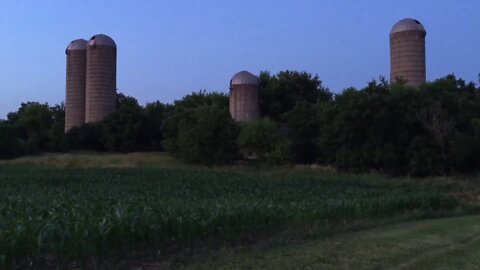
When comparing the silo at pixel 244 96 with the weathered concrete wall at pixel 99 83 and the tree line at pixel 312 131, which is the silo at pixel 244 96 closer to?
the tree line at pixel 312 131

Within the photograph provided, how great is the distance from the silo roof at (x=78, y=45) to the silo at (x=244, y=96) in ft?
73.0

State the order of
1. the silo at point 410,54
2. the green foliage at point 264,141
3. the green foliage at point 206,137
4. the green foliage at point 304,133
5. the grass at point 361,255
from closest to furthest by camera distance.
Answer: the grass at point 361,255 < the green foliage at point 264,141 < the silo at point 410,54 < the green foliage at point 206,137 < the green foliage at point 304,133

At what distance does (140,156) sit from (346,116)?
26.6 meters

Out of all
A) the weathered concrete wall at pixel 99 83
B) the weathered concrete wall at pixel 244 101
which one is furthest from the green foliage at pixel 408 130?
the weathered concrete wall at pixel 99 83

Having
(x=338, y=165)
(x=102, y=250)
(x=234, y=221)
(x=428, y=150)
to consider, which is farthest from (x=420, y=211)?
(x=338, y=165)

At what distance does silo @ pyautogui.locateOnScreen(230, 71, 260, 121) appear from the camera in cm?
7419

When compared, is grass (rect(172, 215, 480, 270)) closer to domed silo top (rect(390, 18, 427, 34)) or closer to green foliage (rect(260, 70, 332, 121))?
domed silo top (rect(390, 18, 427, 34))

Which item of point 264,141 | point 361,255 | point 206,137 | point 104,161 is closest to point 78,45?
point 104,161

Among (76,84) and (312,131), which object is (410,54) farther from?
(76,84)

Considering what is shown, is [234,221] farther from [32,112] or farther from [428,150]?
[32,112]

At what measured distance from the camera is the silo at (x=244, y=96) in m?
74.2

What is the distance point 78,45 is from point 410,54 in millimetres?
44831

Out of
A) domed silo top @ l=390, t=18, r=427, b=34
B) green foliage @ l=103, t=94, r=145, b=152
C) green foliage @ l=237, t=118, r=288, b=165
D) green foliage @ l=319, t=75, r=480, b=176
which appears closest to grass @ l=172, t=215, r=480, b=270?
green foliage @ l=319, t=75, r=480, b=176

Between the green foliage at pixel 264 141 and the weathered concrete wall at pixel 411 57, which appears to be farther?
the weathered concrete wall at pixel 411 57
